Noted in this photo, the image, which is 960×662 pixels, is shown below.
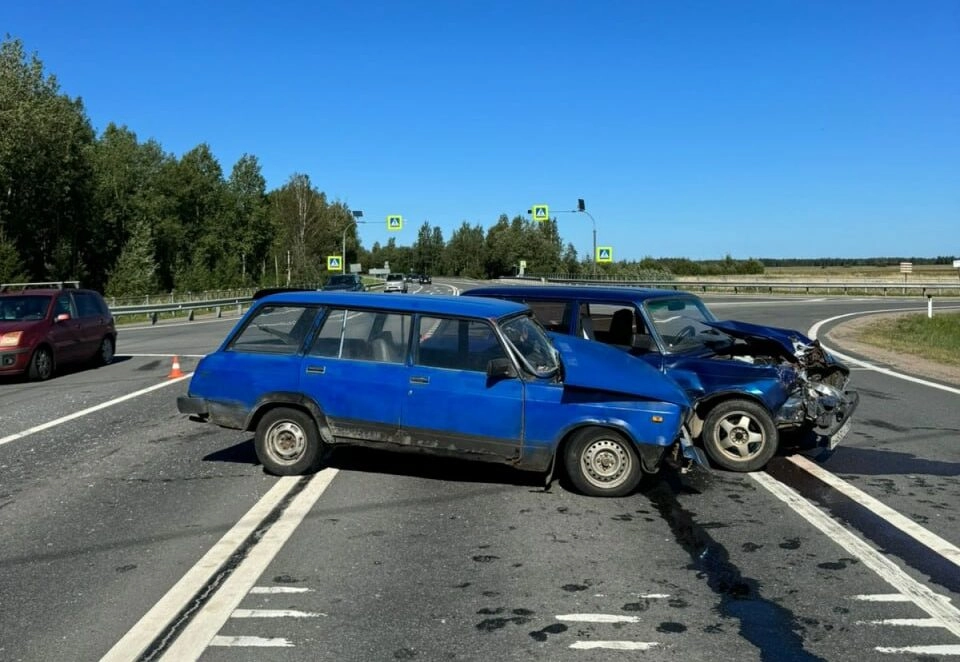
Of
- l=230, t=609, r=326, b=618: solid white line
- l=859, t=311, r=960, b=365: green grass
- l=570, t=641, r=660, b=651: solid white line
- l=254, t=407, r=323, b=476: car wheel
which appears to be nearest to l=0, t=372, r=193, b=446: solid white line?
l=254, t=407, r=323, b=476: car wheel

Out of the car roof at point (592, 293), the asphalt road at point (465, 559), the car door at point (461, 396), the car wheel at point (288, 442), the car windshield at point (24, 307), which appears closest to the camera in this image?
the asphalt road at point (465, 559)

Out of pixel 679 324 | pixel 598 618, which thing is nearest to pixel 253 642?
pixel 598 618

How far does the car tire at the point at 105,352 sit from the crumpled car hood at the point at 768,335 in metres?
12.9

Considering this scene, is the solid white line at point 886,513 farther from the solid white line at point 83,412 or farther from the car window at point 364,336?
the solid white line at point 83,412

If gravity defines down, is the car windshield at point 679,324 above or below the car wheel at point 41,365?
above

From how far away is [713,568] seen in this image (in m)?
5.01

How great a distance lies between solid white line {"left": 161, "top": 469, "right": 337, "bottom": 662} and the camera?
389 cm

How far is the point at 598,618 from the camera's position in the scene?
13.9ft

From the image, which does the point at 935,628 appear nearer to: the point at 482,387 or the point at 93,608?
the point at 482,387

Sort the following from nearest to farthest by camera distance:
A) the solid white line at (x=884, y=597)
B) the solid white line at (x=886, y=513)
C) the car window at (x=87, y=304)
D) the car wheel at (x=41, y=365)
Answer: the solid white line at (x=884, y=597)
the solid white line at (x=886, y=513)
the car wheel at (x=41, y=365)
the car window at (x=87, y=304)

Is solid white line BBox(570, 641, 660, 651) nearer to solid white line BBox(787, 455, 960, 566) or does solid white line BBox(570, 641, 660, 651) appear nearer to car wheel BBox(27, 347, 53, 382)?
solid white line BBox(787, 455, 960, 566)

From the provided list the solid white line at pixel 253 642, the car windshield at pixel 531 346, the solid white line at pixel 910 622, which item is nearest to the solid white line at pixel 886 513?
the solid white line at pixel 910 622

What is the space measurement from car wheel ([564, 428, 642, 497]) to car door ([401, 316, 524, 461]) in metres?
0.48

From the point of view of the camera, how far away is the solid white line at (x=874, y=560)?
4316 mm
